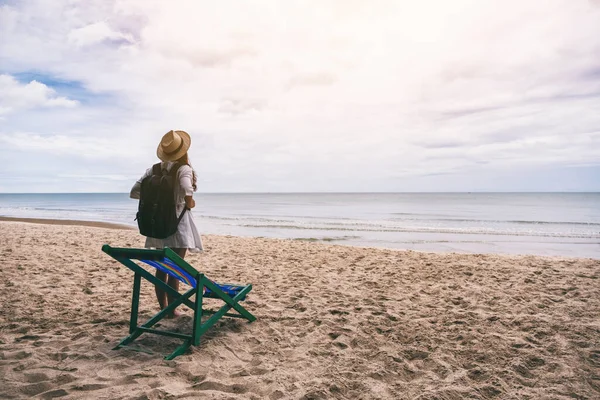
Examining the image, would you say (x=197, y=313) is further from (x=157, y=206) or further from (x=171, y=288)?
(x=157, y=206)

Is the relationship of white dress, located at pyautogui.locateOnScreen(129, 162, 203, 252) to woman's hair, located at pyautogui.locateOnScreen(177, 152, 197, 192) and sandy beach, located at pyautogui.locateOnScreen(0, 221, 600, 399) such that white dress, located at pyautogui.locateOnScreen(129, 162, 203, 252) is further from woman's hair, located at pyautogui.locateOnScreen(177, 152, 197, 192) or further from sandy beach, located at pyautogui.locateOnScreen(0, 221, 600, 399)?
sandy beach, located at pyautogui.locateOnScreen(0, 221, 600, 399)

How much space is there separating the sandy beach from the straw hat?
5.90ft

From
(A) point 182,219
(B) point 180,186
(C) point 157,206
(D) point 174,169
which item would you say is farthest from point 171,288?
(D) point 174,169

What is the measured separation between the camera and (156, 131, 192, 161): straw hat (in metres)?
3.54

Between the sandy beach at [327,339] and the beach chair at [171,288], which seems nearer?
the sandy beach at [327,339]

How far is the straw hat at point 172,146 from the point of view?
139 inches

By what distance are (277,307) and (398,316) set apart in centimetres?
148

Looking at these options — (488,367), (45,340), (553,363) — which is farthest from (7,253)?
(553,363)

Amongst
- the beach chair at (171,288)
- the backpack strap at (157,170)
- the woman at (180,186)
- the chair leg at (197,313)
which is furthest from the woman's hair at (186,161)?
the chair leg at (197,313)

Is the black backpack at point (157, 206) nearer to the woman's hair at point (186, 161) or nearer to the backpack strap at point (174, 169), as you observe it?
the backpack strap at point (174, 169)

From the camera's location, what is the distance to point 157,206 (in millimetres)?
3332

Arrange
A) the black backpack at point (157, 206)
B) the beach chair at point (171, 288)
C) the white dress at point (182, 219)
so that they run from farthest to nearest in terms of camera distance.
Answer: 1. the white dress at point (182, 219)
2. the black backpack at point (157, 206)
3. the beach chair at point (171, 288)

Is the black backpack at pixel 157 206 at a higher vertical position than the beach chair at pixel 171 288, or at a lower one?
higher

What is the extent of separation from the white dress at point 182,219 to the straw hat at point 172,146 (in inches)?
3.1
